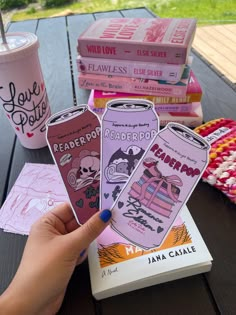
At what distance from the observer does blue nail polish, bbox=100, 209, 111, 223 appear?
1.37 ft

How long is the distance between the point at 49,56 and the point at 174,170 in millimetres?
915

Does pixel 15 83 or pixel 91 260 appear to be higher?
pixel 15 83

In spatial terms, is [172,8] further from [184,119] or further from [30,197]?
[30,197]

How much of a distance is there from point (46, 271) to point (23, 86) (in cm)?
38

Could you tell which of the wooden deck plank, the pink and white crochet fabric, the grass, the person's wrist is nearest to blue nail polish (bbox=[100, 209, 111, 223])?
the person's wrist

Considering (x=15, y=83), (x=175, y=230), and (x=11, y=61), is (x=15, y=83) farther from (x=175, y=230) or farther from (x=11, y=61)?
(x=175, y=230)

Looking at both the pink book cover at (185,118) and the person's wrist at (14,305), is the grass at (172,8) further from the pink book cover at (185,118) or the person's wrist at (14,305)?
the person's wrist at (14,305)

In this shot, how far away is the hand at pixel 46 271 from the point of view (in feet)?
1.28

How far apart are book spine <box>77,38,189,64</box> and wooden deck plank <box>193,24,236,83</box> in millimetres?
1393

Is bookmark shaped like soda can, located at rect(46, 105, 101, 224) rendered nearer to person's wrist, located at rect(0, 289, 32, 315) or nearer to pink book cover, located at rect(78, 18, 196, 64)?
person's wrist, located at rect(0, 289, 32, 315)

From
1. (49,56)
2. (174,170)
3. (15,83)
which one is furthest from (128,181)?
(49,56)

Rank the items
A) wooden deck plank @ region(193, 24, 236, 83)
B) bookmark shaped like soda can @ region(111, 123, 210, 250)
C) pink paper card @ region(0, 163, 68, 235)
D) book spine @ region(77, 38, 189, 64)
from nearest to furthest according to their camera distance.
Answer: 1. bookmark shaped like soda can @ region(111, 123, 210, 250)
2. pink paper card @ region(0, 163, 68, 235)
3. book spine @ region(77, 38, 189, 64)
4. wooden deck plank @ region(193, 24, 236, 83)

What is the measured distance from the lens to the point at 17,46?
59 centimetres

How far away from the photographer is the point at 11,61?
58 centimetres
